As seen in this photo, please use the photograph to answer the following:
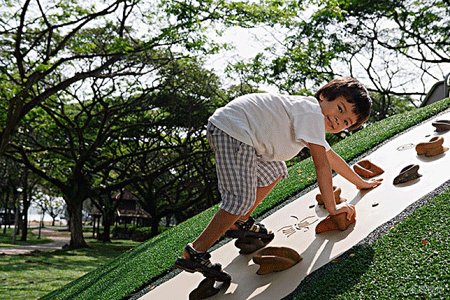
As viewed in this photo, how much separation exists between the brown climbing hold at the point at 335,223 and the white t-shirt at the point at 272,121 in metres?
0.46

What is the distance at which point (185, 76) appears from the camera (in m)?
14.2

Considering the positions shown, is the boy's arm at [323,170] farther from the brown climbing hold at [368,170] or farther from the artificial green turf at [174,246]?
the artificial green turf at [174,246]

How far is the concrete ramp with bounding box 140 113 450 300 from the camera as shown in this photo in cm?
230

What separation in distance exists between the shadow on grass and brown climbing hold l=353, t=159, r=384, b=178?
1258 millimetres

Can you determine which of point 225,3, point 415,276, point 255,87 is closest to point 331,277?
point 415,276

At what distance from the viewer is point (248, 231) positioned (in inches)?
109

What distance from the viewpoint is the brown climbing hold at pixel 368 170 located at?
3398 mm


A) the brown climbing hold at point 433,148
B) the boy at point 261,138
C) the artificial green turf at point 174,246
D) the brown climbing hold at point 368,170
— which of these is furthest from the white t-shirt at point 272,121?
the artificial green turf at point 174,246

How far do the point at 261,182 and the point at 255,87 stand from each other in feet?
45.4

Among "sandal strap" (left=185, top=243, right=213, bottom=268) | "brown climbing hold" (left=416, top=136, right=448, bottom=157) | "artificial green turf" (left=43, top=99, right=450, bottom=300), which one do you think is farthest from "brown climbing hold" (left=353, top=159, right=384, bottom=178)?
"sandal strap" (left=185, top=243, right=213, bottom=268)

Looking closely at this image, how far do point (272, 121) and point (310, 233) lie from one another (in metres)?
0.83

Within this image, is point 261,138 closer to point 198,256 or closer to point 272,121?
point 272,121

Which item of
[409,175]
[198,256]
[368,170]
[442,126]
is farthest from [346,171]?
[442,126]

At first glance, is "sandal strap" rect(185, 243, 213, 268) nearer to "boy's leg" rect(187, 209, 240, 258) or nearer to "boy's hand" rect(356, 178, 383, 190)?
"boy's leg" rect(187, 209, 240, 258)
